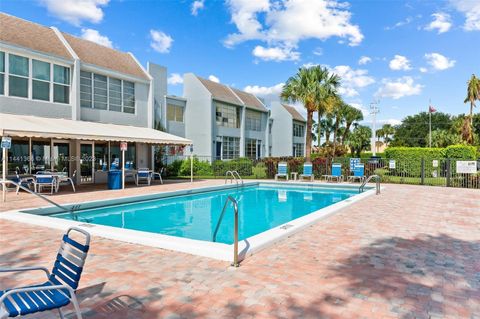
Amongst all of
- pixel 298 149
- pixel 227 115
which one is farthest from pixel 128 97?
pixel 298 149

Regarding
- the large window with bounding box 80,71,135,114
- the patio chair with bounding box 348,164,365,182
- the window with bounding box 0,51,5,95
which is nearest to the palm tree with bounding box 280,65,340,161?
the patio chair with bounding box 348,164,365,182

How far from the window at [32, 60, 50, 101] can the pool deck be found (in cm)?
1225

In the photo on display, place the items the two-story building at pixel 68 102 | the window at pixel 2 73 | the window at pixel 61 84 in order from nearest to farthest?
the window at pixel 2 73, the two-story building at pixel 68 102, the window at pixel 61 84

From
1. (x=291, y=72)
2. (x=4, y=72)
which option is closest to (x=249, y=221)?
(x=4, y=72)

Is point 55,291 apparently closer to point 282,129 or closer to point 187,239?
point 187,239

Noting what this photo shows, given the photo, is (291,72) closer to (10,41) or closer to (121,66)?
(121,66)

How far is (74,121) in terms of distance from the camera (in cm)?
1897

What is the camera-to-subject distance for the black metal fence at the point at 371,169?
21.4 metres

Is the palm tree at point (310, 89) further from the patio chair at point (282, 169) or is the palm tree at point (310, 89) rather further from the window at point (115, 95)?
the window at point (115, 95)

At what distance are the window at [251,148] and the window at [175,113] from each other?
31.5 feet

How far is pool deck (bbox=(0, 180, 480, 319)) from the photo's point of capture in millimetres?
4074

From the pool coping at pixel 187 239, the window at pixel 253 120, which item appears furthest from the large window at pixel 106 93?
the window at pixel 253 120

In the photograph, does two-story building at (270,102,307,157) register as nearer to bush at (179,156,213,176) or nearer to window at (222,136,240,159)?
window at (222,136,240,159)

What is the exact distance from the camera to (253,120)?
4169cm
